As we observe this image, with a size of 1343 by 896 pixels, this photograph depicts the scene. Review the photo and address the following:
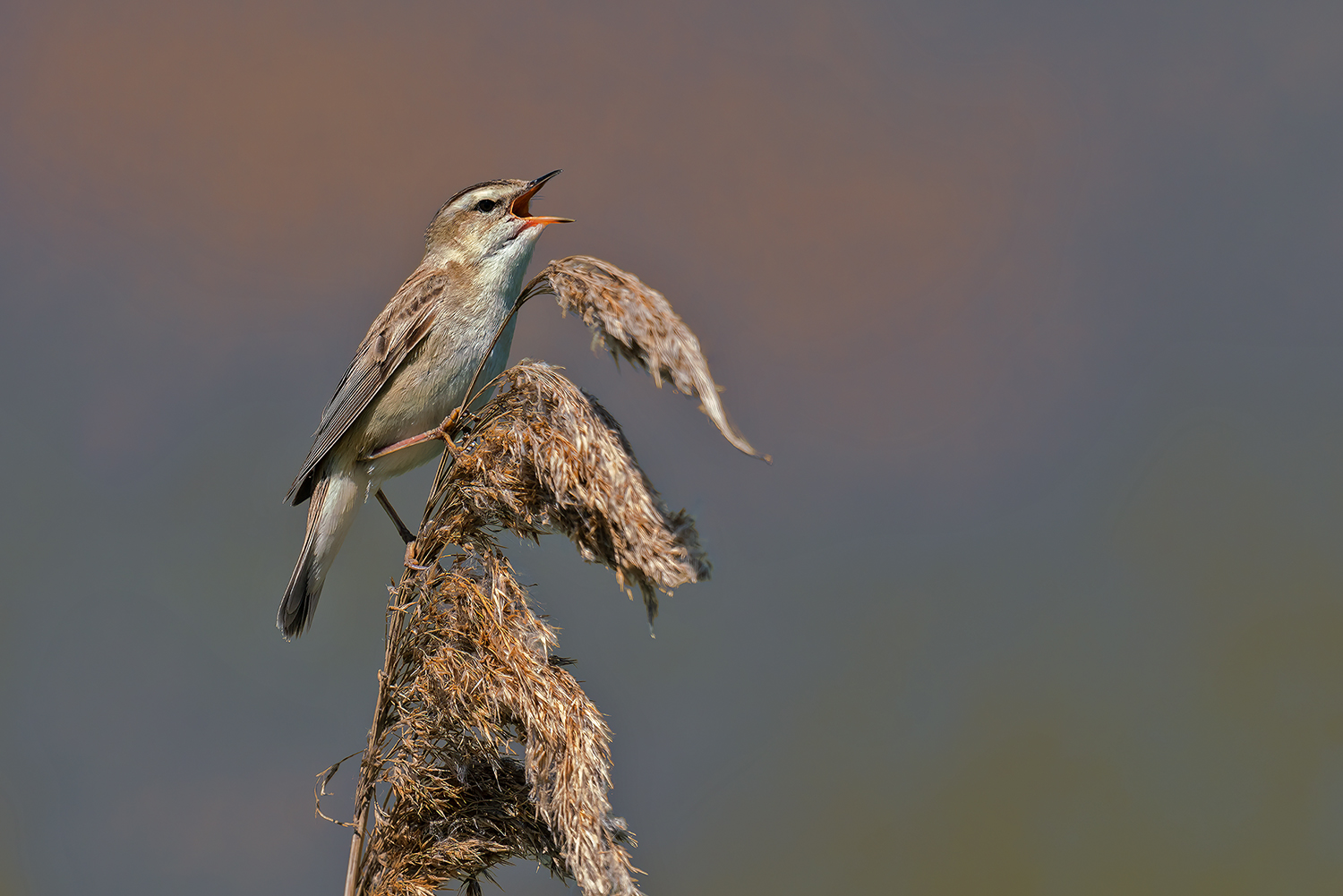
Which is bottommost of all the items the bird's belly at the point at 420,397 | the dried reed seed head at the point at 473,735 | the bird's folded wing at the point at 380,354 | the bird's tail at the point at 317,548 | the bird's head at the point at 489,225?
the dried reed seed head at the point at 473,735

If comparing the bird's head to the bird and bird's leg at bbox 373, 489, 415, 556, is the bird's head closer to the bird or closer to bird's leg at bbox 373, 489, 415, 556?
the bird

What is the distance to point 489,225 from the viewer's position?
441 centimetres

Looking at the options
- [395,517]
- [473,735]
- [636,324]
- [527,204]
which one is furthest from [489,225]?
[473,735]

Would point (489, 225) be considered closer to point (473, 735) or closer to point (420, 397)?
point (420, 397)

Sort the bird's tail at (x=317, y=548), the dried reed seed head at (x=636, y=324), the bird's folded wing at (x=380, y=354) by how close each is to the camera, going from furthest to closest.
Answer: the bird's folded wing at (x=380, y=354)
the bird's tail at (x=317, y=548)
the dried reed seed head at (x=636, y=324)

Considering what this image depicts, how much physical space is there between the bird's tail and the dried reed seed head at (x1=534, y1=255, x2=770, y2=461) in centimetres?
217

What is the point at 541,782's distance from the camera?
2334 mm

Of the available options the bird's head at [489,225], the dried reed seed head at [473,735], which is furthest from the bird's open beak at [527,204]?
the dried reed seed head at [473,735]

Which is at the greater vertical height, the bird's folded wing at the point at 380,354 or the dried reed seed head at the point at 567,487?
the bird's folded wing at the point at 380,354

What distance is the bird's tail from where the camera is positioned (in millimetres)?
4156

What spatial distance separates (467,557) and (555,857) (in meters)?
0.77

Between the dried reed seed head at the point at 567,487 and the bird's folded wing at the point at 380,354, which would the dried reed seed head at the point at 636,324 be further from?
the bird's folded wing at the point at 380,354

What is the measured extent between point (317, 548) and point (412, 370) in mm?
812

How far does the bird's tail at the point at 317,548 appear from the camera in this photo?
4.16 m
